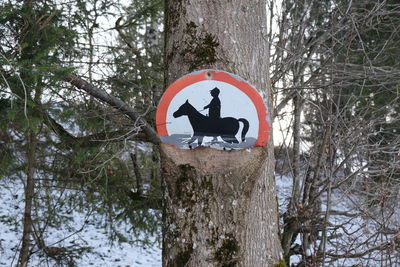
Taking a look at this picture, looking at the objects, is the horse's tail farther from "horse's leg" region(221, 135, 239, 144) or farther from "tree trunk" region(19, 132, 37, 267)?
"tree trunk" region(19, 132, 37, 267)

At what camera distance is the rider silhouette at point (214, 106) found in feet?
5.86

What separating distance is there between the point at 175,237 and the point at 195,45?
86 cm

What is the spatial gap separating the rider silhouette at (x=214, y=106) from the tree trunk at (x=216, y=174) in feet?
0.42

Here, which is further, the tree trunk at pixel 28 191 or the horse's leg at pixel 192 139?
the tree trunk at pixel 28 191

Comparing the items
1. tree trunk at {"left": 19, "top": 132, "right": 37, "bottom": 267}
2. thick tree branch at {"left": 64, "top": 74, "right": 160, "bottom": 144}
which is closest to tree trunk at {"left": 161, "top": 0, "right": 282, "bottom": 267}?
thick tree branch at {"left": 64, "top": 74, "right": 160, "bottom": 144}

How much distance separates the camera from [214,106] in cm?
179

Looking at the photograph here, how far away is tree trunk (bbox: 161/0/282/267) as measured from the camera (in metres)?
1.76

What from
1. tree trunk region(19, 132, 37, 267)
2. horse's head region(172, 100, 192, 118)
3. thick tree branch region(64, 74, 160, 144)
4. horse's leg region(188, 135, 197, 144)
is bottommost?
tree trunk region(19, 132, 37, 267)

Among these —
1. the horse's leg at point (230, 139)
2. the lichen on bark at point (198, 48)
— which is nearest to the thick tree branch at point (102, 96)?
the lichen on bark at point (198, 48)

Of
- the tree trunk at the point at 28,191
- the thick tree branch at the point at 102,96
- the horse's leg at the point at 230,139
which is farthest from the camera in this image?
the tree trunk at the point at 28,191

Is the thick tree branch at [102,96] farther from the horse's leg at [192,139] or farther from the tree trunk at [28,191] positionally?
the tree trunk at [28,191]

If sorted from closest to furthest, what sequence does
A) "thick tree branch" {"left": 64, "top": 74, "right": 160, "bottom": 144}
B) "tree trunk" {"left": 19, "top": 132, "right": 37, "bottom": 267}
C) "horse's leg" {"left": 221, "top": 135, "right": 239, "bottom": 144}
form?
"horse's leg" {"left": 221, "top": 135, "right": 239, "bottom": 144} < "thick tree branch" {"left": 64, "top": 74, "right": 160, "bottom": 144} < "tree trunk" {"left": 19, "top": 132, "right": 37, "bottom": 267}

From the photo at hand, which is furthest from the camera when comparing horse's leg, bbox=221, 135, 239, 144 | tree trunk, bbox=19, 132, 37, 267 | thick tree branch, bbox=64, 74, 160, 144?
tree trunk, bbox=19, 132, 37, 267

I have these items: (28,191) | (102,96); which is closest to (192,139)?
(102,96)
